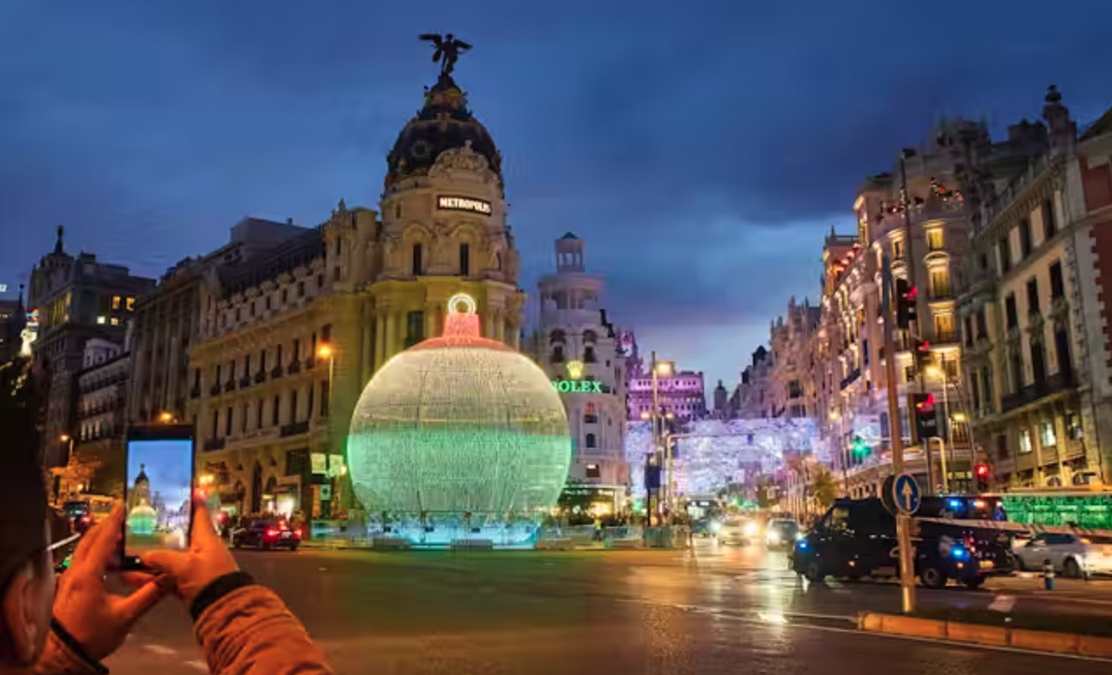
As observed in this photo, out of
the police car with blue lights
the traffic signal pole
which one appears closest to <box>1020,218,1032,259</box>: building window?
the police car with blue lights

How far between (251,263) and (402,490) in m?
42.2

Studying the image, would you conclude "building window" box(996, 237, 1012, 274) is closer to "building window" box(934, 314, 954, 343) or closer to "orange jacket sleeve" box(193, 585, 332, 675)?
"building window" box(934, 314, 954, 343)

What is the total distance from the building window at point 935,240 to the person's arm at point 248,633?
6095 centimetres

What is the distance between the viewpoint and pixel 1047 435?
41.5 m

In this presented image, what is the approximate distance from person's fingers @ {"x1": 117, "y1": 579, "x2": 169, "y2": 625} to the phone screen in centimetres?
184

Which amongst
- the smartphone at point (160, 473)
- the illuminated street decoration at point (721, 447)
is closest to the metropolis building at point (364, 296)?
the illuminated street decoration at point (721, 447)

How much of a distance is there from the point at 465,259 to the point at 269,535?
85.9 ft

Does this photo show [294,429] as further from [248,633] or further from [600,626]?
[248,633]

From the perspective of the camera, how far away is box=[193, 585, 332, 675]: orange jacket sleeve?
185cm

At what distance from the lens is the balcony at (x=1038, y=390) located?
3853 centimetres

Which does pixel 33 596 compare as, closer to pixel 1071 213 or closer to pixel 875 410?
pixel 1071 213

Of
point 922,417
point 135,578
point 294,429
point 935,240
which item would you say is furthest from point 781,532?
point 135,578

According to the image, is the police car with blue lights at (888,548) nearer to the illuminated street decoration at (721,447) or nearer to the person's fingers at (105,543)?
the person's fingers at (105,543)

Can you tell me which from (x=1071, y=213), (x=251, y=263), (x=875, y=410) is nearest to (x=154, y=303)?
(x=251, y=263)
